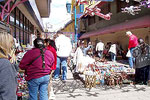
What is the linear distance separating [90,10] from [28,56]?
37.2 ft

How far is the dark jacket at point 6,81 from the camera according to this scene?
143 cm

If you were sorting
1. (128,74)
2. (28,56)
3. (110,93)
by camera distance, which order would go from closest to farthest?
1. (28,56)
2. (110,93)
3. (128,74)

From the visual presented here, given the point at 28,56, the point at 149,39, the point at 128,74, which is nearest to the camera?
the point at 28,56

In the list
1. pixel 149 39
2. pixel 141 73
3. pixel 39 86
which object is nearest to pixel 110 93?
pixel 141 73

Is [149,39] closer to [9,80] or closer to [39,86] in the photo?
[39,86]

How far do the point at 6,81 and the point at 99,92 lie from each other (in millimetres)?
4104

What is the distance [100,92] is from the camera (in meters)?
5.20

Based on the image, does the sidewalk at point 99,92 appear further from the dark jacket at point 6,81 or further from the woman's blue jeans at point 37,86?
the dark jacket at point 6,81

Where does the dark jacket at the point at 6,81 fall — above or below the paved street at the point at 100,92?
above

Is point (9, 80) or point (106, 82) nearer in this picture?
point (9, 80)

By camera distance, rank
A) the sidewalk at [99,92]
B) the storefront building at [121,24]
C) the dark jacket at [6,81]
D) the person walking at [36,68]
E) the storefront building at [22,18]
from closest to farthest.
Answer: the dark jacket at [6,81]
the person walking at [36,68]
the sidewalk at [99,92]
the storefront building at [22,18]
the storefront building at [121,24]

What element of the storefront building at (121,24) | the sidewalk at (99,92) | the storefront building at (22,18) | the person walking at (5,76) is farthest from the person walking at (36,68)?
the storefront building at (121,24)

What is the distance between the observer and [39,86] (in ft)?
10.4

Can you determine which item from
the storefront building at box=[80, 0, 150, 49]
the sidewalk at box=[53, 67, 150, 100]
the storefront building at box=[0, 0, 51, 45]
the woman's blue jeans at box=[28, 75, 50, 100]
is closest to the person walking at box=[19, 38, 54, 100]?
the woman's blue jeans at box=[28, 75, 50, 100]
